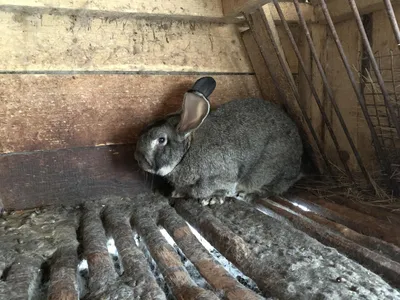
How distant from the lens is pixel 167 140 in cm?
246

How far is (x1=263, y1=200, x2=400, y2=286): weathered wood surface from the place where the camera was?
145 cm

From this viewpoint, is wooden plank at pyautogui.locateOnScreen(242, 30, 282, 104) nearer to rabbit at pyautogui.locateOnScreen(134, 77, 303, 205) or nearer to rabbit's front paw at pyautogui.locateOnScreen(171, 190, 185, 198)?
rabbit at pyautogui.locateOnScreen(134, 77, 303, 205)

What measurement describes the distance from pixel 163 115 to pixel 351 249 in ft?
5.03

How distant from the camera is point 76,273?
1.56m

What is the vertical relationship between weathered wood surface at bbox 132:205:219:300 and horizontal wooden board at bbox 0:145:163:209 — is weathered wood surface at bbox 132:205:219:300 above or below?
below

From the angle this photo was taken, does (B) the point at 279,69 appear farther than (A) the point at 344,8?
Yes

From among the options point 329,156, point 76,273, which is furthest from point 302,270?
point 329,156

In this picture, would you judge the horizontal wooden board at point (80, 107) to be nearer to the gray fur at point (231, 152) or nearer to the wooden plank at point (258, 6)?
the gray fur at point (231, 152)

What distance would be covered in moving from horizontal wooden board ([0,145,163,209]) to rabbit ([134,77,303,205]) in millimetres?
229

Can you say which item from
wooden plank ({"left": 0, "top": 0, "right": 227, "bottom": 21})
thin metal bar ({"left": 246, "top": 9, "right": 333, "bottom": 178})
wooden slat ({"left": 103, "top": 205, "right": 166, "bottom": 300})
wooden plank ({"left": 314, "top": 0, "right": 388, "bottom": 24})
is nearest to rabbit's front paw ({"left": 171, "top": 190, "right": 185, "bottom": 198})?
wooden slat ({"left": 103, "top": 205, "right": 166, "bottom": 300})

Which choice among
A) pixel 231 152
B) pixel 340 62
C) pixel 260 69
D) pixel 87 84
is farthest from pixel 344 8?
pixel 87 84

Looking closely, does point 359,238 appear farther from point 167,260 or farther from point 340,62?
point 340,62

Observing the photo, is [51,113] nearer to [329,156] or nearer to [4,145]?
[4,145]

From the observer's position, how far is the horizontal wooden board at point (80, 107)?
2.28 metres
